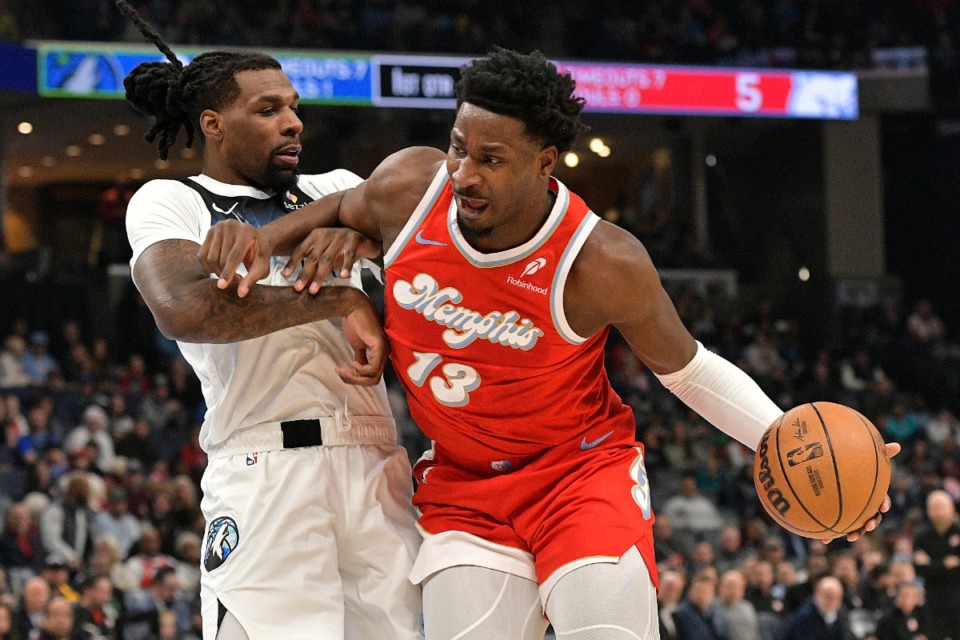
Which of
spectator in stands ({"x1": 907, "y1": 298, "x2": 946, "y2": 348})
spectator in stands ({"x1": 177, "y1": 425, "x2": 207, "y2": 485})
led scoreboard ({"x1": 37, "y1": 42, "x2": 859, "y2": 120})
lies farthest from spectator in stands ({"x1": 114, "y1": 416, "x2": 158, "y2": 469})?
spectator in stands ({"x1": 907, "y1": 298, "x2": 946, "y2": 348})

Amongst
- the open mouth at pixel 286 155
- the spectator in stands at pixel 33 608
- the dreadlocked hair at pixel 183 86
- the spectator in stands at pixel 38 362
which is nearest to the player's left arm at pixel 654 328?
the open mouth at pixel 286 155

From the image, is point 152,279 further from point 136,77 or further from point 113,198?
point 113,198

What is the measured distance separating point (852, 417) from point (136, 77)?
232 centimetres

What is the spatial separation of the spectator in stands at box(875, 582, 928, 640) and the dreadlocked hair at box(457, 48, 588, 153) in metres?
8.08

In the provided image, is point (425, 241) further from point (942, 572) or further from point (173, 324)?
point (942, 572)

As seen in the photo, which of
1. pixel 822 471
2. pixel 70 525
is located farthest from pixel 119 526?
pixel 822 471

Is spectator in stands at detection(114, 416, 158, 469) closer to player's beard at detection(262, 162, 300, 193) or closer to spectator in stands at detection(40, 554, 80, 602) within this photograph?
spectator in stands at detection(40, 554, 80, 602)

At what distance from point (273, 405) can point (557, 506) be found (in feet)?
2.69

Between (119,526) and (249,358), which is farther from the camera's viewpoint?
(119,526)

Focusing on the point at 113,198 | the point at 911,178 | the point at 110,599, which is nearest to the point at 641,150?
the point at 911,178

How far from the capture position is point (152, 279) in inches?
132

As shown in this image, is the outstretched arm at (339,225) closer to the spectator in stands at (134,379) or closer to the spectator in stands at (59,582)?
the spectator in stands at (59,582)

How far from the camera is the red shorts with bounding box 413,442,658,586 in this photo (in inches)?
133

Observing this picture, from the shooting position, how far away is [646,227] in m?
21.4
